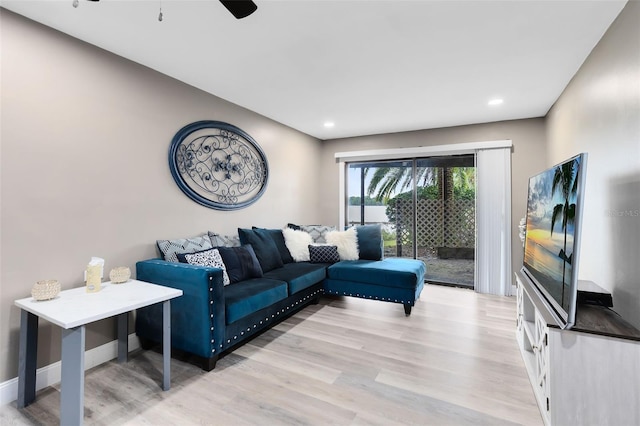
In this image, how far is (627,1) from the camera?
174cm

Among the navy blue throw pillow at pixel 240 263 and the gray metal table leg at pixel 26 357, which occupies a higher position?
the navy blue throw pillow at pixel 240 263

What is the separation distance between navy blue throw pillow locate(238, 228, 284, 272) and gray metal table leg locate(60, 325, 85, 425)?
1908 millimetres

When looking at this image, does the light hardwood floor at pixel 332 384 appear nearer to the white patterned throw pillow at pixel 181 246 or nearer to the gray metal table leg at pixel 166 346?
the gray metal table leg at pixel 166 346

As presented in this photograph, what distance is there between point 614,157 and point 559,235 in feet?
2.56

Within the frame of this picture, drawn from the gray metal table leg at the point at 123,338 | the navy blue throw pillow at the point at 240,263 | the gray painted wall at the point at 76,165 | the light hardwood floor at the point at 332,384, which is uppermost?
the gray painted wall at the point at 76,165

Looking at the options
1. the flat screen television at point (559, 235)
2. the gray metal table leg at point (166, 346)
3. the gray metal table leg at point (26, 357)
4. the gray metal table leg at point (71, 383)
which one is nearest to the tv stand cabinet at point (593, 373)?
the flat screen television at point (559, 235)

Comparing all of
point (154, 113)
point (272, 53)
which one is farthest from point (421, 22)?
point (154, 113)

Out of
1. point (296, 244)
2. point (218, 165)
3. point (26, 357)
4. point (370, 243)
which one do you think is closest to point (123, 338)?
point (26, 357)

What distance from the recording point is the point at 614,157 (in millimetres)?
1920

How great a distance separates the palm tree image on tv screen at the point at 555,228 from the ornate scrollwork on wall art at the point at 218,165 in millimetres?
2923

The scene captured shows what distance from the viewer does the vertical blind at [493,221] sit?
4.00 meters

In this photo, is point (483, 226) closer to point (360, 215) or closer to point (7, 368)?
point (360, 215)

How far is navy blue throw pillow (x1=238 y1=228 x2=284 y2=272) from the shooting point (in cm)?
331

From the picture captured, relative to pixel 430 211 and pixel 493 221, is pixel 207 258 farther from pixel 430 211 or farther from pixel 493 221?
pixel 493 221
